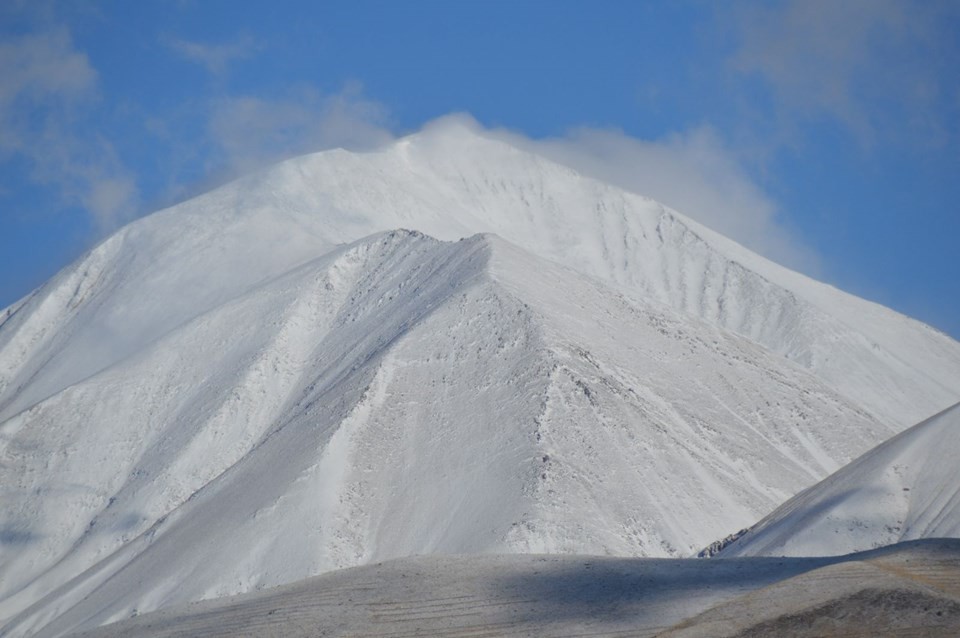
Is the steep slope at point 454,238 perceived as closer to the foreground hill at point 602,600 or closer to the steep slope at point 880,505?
the steep slope at point 880,505

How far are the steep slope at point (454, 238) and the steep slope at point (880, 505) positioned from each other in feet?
115

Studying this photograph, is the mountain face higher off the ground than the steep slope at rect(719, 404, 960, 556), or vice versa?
the mountain face

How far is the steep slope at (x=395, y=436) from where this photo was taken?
53844 millimetres

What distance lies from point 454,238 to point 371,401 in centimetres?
5362

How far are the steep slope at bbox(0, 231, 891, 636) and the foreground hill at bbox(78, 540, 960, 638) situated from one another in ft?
79.3

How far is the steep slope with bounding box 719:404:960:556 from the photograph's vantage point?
4594 cm

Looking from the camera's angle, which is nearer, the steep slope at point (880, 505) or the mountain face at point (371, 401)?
the steep slope at point (880, 505)

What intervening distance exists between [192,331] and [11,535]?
18.5 metres

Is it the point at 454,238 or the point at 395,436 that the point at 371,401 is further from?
the point at 454,238

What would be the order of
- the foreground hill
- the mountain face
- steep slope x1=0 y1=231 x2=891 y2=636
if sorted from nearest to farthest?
the foreground hill < steep slope x1=0 y1=231 x2=891 y2=636 < the mountain face

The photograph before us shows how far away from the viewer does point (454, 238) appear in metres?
115

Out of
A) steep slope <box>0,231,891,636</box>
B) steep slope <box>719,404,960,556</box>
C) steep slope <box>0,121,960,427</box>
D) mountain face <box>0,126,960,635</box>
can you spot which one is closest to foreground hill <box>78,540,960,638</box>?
steep slope <box>719,404,960,556</box>

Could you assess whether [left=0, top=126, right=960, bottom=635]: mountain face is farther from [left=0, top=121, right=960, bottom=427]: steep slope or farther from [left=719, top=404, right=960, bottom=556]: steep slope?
[left=719, top=404, right=960, bottom=556]: steep slope

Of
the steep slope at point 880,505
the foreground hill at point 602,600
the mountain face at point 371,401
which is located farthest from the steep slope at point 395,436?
the foreground hill at point 602,600
